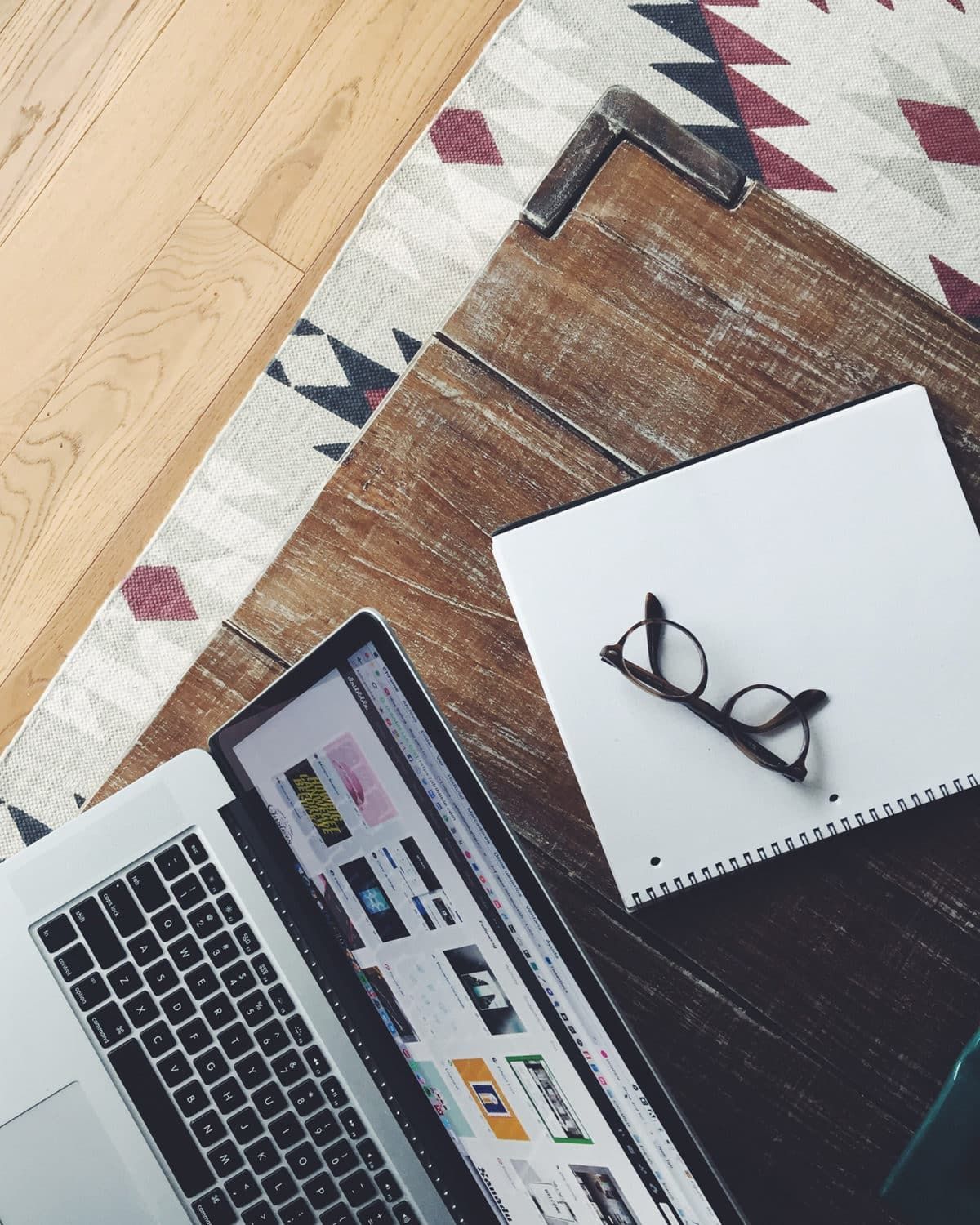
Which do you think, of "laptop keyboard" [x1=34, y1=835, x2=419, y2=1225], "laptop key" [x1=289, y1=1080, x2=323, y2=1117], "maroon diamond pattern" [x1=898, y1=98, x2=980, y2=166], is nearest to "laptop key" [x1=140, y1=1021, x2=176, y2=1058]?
"laptop keyboard" [x1=34, y1=835, x2=419, y2=1225]

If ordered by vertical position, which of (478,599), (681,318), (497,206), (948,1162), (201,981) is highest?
(497,206)

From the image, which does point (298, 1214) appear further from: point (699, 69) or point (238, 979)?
point (699, 69)

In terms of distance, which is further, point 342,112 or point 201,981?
point 342,112

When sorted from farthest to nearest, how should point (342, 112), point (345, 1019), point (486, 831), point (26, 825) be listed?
point (342, 112), point (26, 825), point (345, 1019), point (486, 831)

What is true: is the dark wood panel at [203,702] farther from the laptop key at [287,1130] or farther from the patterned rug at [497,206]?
the patterned rug at [497,206]

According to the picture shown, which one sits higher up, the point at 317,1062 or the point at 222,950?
the point at 222,950

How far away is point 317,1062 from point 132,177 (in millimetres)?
1177

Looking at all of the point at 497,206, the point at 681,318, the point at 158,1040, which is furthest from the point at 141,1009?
the point at 497,206

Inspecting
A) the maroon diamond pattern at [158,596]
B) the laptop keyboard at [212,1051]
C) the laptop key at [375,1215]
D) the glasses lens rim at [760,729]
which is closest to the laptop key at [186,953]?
the laptop keyboard at [212,1051]

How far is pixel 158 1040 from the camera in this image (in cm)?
71

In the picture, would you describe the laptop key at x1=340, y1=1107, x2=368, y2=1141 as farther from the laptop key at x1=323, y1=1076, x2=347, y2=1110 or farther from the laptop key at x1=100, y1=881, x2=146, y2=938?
the laptop key at x1=100, y1=881, x2=146, y2=938

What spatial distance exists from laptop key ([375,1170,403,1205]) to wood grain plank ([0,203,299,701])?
34.5 inches

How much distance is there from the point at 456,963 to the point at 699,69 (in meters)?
1.18

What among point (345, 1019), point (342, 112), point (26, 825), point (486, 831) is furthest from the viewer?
point (342, 112)
